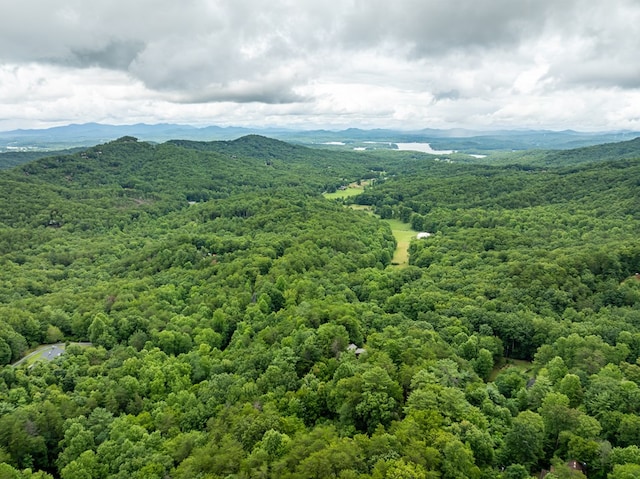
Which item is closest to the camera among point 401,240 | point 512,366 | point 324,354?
point 324,354

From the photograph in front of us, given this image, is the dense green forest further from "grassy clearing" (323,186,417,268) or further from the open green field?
the open green field

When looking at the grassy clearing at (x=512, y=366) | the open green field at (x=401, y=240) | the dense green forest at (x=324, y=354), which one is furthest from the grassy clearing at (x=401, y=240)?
the grassy clearing at (x=512, y=366)

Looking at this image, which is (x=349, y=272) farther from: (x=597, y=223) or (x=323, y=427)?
(x=597, y=223)

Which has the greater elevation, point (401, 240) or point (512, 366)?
point (401, 240)

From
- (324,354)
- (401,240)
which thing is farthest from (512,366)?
(401,240)

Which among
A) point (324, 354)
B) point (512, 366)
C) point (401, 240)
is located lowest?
point (512, 366)

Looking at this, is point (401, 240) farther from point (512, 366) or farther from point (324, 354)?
point (324, 354)
